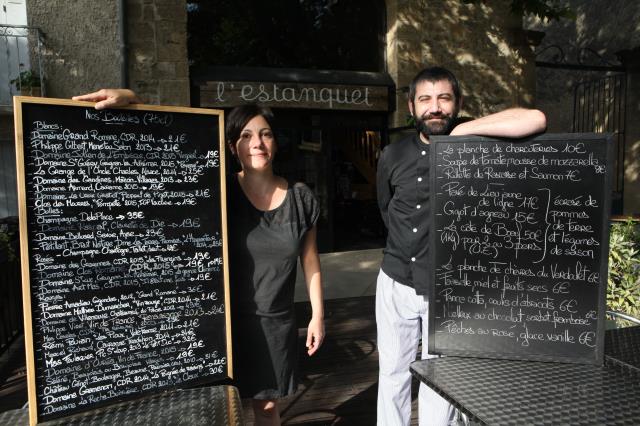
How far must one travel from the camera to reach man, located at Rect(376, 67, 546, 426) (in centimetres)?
215

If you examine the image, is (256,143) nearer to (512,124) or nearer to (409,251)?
(409,251)

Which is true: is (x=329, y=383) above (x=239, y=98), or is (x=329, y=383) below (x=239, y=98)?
below

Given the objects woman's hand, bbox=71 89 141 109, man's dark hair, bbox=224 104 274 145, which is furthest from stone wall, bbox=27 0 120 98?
woman's hand, bbox=71 89 141 109

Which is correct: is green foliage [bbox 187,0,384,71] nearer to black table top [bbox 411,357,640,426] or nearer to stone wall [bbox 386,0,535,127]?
stone wall [bbox 386,0,535,127]

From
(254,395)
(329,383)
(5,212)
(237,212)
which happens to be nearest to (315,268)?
(237,212)

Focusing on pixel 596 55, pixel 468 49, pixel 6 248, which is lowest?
pixel 6 248

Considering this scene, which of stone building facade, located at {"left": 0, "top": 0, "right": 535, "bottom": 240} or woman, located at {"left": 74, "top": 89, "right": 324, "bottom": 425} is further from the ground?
stone building facade, located at {"left": 0, "top": 0, "right": 535, "bottom": 240}

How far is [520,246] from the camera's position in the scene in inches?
71.4

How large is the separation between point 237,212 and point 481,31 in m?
7.42

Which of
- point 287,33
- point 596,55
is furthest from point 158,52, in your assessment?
point 596,55

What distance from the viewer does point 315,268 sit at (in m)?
2.31

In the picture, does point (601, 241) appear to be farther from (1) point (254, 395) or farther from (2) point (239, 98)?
(2) point (239, 98)

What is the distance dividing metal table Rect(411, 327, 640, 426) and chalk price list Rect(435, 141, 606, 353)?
11cm

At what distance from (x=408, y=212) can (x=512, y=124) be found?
690 mm
